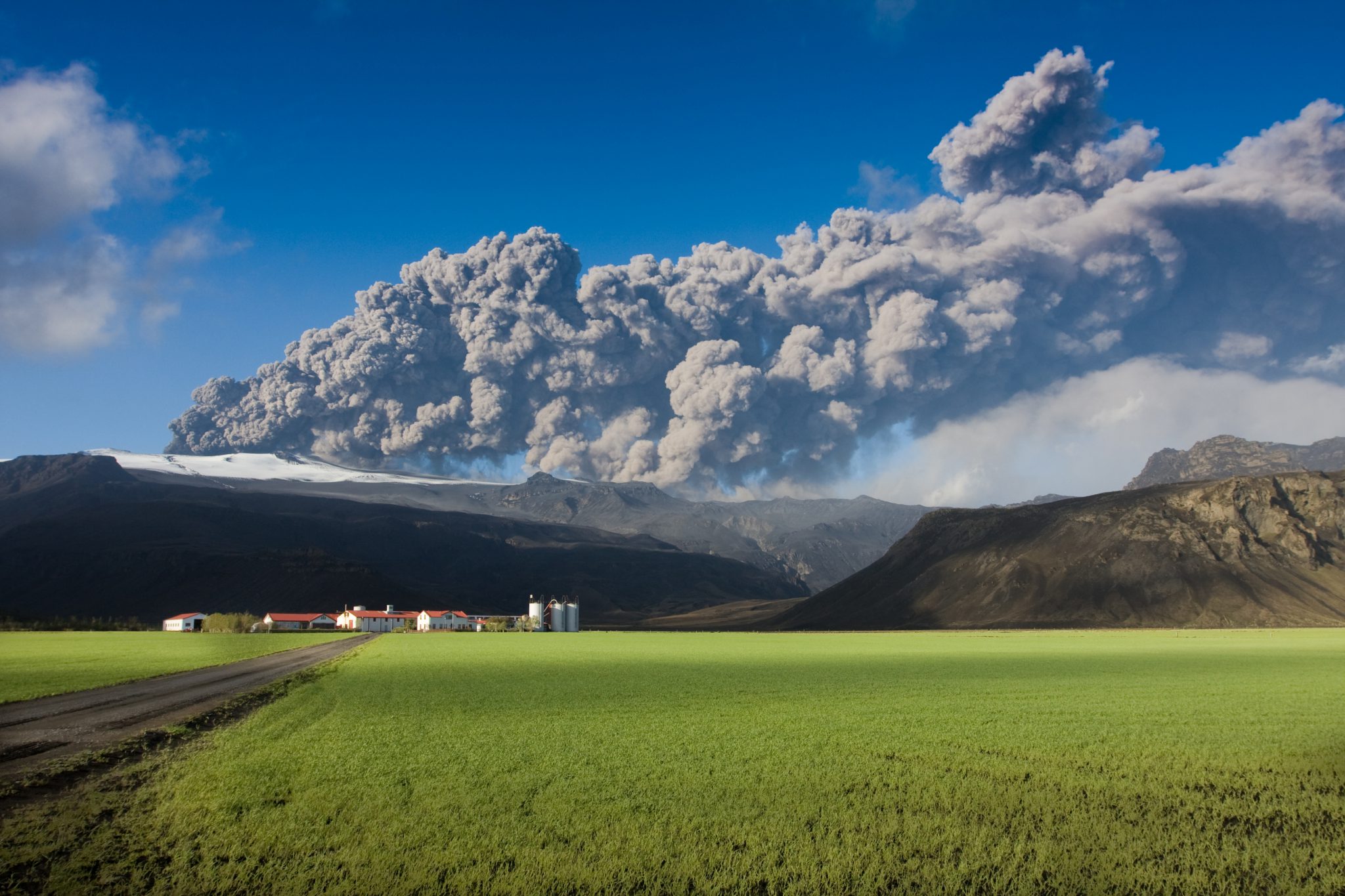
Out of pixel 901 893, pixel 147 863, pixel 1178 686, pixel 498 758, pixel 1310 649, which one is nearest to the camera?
pixel 901 893

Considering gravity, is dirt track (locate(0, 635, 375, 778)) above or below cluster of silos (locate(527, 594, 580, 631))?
above

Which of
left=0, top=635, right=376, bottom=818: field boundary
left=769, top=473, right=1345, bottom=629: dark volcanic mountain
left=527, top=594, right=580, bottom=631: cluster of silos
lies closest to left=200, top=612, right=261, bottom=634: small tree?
left=527, top=594, right=580, bottom=631: cluster of silos

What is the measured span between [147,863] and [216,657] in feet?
177

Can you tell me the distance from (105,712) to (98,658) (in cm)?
3449

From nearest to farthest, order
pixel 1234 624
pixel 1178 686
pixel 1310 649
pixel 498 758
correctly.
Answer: pixel 498 758
pixel 1178 686
pixel 1310 649
pixel 1234 624

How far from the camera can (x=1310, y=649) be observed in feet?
235

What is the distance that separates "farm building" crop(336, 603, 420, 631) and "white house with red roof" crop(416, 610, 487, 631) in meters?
4.16

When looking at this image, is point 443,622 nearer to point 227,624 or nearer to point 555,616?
point 555,616

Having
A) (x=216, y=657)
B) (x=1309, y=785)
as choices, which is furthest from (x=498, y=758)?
(x=216, y=657)

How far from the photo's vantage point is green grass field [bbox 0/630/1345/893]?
11.9 meters

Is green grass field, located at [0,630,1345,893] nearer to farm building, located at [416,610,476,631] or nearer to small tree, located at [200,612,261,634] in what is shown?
small tree, located at [200,612,261,634]

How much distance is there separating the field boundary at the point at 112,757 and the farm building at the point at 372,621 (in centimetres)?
14852

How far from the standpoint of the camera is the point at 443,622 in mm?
175625

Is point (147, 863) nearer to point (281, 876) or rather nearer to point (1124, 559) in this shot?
point (281, 876)
